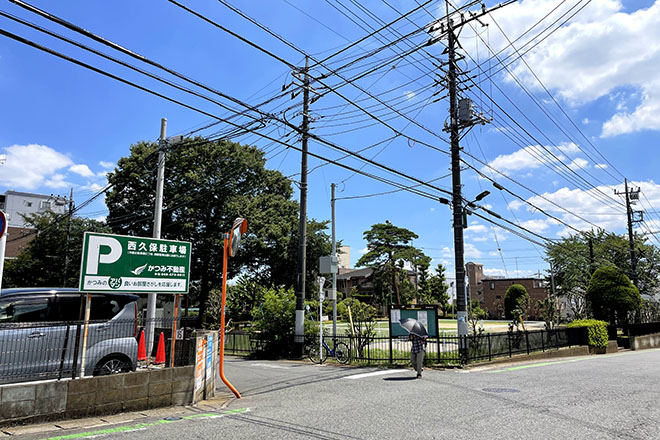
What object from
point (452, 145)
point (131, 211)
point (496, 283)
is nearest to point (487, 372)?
point (452, 145)

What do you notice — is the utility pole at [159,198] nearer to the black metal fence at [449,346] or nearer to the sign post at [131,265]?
the sign post at [131,265]

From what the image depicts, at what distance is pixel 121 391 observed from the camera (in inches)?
296

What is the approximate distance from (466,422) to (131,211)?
32.1 meters

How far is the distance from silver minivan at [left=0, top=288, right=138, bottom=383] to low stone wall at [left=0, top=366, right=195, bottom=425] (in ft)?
1.24

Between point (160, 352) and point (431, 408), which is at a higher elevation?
point (160, 352)

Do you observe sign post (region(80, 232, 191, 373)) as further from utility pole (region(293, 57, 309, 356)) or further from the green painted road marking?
utility pole (region(293, 57, 309, 356))

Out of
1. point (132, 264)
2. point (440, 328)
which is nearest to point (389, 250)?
point (440, 328)

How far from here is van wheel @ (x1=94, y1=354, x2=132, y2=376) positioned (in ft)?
26.9

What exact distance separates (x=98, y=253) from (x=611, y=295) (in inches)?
1143

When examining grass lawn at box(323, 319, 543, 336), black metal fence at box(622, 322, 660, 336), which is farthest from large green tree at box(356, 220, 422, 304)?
black metal fence at box(622, 322, 660, 336)

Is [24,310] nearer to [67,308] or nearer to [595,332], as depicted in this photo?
[67,308]

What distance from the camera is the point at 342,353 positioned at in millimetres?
16031

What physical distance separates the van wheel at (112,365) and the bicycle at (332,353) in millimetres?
8453

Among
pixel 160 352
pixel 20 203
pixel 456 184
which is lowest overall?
pixel 160 352
